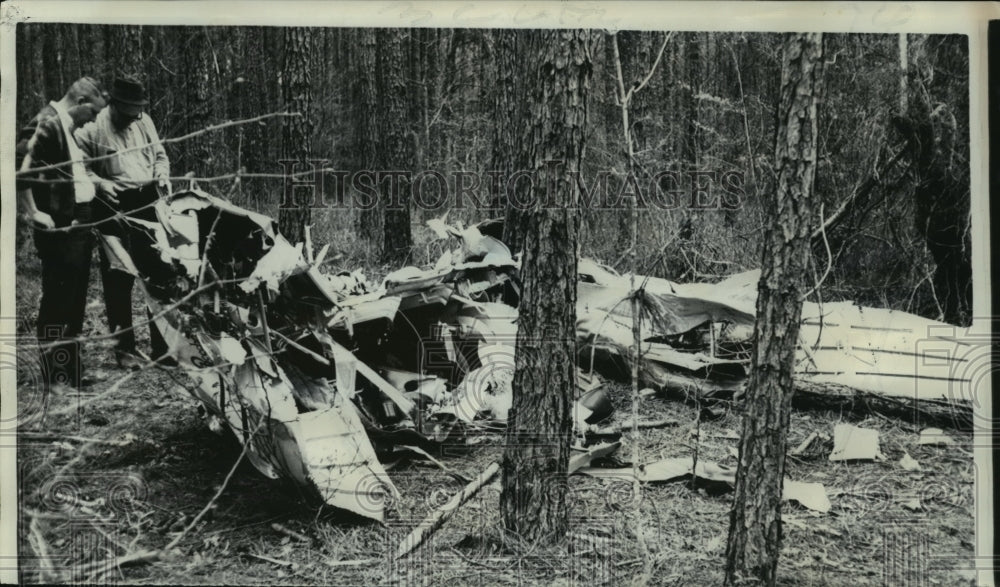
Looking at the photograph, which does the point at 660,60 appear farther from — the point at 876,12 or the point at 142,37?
the point at 142,37

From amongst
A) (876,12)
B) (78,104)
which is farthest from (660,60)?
(78,104)

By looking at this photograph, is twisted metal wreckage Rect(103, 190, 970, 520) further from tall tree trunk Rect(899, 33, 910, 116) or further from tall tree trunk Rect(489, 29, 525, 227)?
tall tree trunk Rect(899, 33, 910, 116)

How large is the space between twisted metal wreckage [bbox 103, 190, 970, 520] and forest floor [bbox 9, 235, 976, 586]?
8.2 inches

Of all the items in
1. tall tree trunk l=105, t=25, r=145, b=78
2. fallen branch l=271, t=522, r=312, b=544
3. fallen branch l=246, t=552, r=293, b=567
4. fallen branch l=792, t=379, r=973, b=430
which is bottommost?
fallen branch l=246, t=552, r=293, b=567

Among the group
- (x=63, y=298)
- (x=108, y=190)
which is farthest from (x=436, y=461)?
(x=108, y=190)

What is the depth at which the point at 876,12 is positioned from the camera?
5.55 m

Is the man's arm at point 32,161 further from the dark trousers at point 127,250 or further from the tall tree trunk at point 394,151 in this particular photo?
the tall tree trunk at point 394,151

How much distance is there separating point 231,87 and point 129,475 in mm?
2526

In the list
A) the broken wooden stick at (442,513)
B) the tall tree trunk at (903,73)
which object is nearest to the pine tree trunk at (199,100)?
the broken wooden stick at (442,513)

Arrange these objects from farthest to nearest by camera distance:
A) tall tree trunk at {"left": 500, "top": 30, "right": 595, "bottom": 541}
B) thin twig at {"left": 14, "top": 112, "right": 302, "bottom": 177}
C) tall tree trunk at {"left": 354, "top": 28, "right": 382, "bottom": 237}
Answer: tall tree trunk at {"left": 354, "top": 28, "right": 382, "bottom": 237} < thin twig at {"left": 14, "top": 112, "right": 302, "bottom": 177} < tall tree trunk at {"left": 500, "top": 30, "right": 595, "bottom": 541}

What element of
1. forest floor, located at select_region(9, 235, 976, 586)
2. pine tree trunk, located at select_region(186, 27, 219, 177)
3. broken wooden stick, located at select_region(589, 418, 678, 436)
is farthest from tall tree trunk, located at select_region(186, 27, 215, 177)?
broken wooden stick, located at select_region(589, 418, 678, 436)

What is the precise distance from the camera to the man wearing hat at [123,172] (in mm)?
5320

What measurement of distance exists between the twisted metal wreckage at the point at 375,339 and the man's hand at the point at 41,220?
36 cm

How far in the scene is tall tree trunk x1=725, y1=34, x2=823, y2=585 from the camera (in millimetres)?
4910
